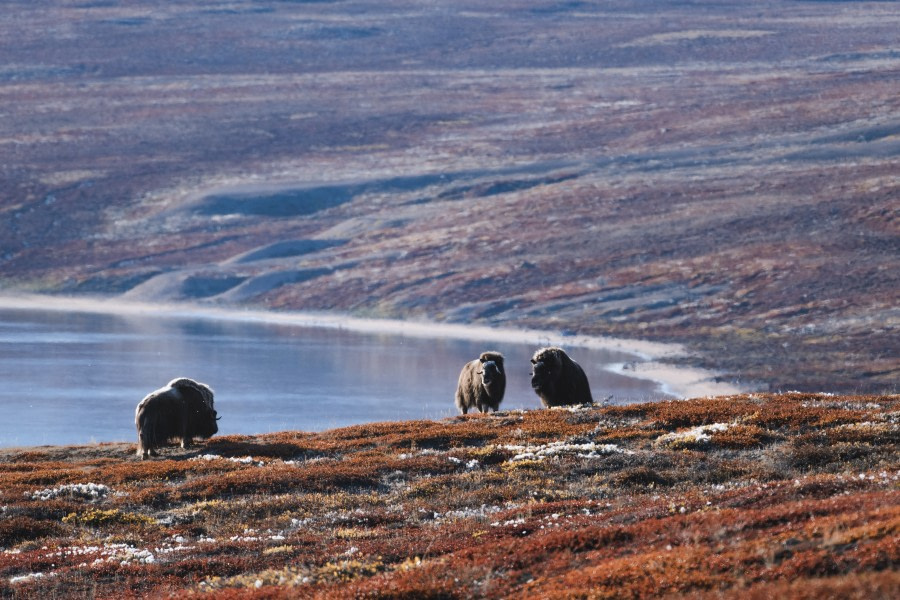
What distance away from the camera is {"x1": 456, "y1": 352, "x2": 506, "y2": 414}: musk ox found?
29.4 meters

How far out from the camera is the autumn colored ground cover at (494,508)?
11.4 metres

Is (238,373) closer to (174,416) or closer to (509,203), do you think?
(509,203)

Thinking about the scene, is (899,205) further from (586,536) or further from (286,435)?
(586,536)

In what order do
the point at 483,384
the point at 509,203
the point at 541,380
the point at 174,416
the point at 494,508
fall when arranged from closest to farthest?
the point at 494,508
the point at 174,416
the point at 541,380
the point at 483,384
the point at 509,203

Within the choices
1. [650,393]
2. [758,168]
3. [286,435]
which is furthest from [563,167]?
[286,435]

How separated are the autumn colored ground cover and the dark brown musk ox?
512 millimetres

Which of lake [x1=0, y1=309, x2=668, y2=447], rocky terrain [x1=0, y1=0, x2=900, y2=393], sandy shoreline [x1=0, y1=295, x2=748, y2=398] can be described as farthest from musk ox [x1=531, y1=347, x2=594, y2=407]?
rocky terrain [x1=0, y1=0, x2=900, y2=393]

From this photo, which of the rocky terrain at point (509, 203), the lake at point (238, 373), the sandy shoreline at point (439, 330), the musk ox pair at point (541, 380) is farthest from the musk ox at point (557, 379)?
the rocky terrain at point (509, 203)

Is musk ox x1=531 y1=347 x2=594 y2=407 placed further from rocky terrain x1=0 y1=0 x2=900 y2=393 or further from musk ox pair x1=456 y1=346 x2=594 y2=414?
rocky terrain x1=0 y1=0 x2=900 y2=393

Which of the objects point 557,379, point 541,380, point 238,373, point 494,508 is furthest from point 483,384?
point 238,373

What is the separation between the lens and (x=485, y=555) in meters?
13.1

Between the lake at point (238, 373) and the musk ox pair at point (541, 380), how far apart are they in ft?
91.0

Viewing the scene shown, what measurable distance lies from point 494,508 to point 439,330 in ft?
284

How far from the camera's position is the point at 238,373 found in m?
84.1
